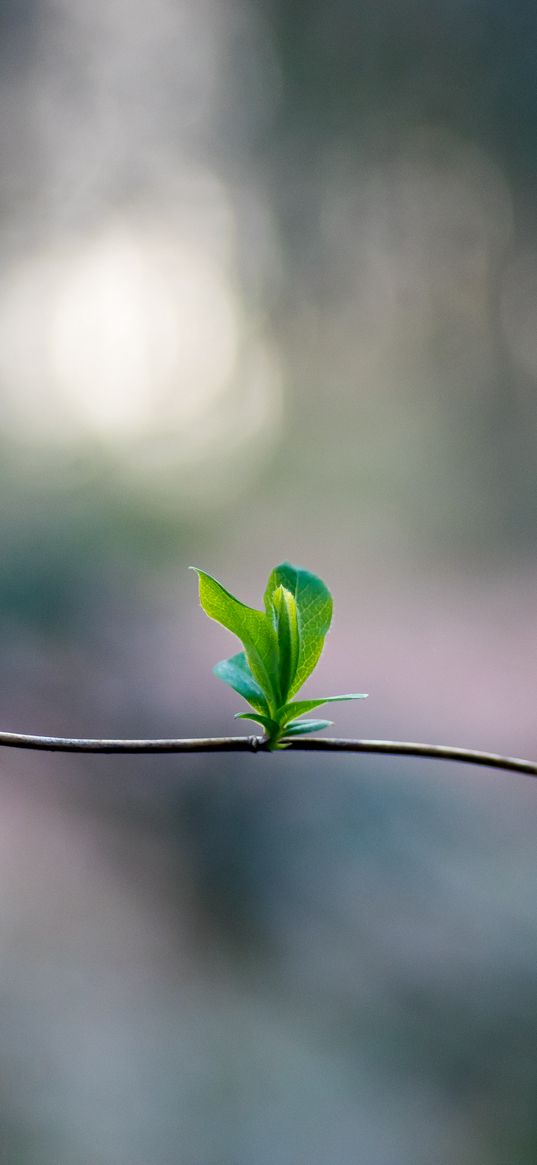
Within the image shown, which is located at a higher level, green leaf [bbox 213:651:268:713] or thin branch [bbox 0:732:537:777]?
green leaf [bbox 213:651:268:713]

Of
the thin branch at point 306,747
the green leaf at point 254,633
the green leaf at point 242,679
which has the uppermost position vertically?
the green leaf at point 254,633

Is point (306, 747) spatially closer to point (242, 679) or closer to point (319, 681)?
point (242, 679)

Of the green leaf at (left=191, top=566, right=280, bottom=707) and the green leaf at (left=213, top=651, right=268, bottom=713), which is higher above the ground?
the green leaf at (left=191, top=566, right=280, bottom=707)

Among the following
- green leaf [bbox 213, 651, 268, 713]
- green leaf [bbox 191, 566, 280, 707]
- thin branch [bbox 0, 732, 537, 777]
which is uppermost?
green leaf [bbox 191, 566, 280, 707]

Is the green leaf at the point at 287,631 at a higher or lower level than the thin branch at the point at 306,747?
higher

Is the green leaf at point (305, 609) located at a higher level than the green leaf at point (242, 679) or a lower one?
higher

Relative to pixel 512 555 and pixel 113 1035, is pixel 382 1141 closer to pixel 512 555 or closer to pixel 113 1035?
pixel 113 1035

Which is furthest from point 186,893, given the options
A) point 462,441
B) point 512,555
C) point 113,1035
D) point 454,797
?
point 462,441

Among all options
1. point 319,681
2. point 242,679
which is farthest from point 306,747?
point 319,681
